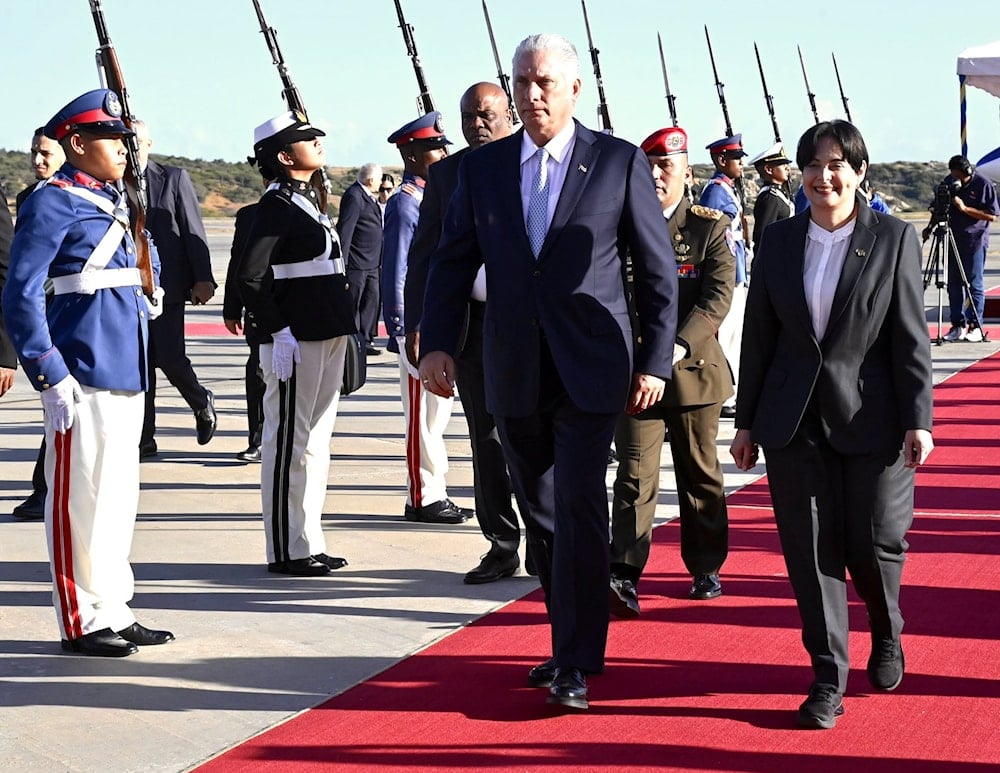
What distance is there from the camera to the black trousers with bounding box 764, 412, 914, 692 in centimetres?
438

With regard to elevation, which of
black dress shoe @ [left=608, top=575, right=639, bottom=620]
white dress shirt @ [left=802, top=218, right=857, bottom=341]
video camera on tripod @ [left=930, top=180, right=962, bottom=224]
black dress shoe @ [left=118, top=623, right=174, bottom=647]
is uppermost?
white dress shirt @ [left=802, top=218, right=857, bottom=341]

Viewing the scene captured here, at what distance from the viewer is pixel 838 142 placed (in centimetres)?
432

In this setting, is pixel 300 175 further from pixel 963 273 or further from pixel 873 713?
pixel 963 273

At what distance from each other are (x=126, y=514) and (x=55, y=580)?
30 cm

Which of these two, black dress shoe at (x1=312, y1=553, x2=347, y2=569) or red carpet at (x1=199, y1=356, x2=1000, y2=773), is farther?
black dress shoe at (x1=312, y1=553, x2=347, y2=569)

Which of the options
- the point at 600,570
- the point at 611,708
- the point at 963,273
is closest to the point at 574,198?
the point at 600,570

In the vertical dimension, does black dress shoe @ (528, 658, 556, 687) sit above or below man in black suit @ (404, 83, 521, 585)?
below

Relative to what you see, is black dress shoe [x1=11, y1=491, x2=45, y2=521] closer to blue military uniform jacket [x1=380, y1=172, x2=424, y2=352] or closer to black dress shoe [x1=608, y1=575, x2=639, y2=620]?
blue military uniform jacket [x1=380, y1=172, x2=424, y2=352]

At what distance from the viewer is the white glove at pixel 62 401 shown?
16.0 feet

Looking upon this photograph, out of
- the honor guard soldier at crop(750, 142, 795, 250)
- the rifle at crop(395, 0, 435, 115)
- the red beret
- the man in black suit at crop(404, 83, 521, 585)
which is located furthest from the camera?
the rifle at crop(395, 0, 435, 115)

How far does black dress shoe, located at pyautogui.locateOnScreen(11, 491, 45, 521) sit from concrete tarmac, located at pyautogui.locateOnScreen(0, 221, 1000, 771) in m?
0.08

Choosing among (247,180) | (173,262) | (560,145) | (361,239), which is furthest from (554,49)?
(247,180)

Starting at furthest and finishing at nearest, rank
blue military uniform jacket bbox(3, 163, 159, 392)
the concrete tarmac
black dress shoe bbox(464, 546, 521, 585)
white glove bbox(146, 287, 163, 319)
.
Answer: black dress shoe bbox(464, 546, 521, 585), white glove bbox(146, 287, 163, 319), blue military uniform jacket bbox(3, 163, 159, 392), the concrete tarmac

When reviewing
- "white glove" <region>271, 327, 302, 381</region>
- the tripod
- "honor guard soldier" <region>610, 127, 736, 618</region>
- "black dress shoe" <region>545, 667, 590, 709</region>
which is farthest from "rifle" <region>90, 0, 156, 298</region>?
the tripod
